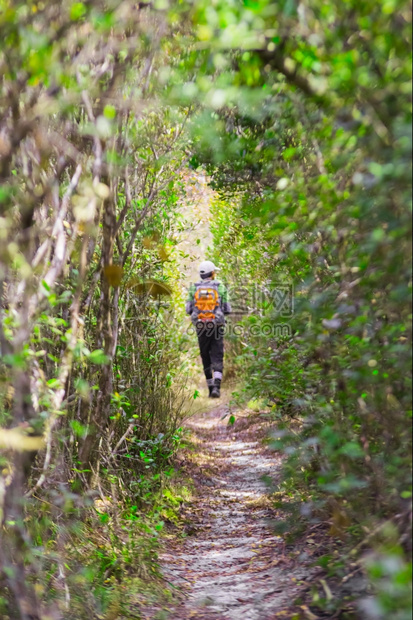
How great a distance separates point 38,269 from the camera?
9.21ft

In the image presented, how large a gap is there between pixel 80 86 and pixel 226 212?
21.4 ft

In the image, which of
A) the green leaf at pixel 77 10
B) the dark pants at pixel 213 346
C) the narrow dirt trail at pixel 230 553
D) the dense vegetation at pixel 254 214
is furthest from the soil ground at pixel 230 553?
the green leaf at pixel 77 10

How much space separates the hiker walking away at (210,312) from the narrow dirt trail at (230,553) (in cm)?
132

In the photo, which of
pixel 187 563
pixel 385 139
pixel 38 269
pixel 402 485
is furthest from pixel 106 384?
pixel 385 139

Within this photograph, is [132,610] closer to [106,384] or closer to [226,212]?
[106,384]

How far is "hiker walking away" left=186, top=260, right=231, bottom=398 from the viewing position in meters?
7.71

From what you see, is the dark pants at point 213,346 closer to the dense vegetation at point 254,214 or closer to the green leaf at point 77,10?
the dense vegetation at point 254,214

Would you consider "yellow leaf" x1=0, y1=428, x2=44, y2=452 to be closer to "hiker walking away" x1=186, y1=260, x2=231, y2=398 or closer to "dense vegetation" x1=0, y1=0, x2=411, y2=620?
"dense vegetation" x1=0, y1=0, x2=411, y2=620

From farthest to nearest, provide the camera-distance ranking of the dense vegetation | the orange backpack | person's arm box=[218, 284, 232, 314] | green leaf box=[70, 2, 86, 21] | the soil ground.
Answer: person's arm box=[218, 284, 232, 314] < the orange backpack < the soil ground < green leaf box=[70, 2, 86, 21] < the dense vegetation

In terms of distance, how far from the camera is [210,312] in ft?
25.2

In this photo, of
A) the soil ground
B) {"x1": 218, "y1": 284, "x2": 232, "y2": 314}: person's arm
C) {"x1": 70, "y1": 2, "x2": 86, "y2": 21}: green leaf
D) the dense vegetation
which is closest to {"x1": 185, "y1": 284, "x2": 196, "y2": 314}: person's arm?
{"x1": 218, "y1": 284, "x2": 232, "y2": 314}: person's arm

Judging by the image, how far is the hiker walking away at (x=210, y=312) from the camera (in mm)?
7715

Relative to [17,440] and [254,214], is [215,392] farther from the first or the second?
[17,440]

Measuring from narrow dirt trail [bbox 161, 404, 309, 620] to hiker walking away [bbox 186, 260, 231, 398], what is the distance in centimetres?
132
